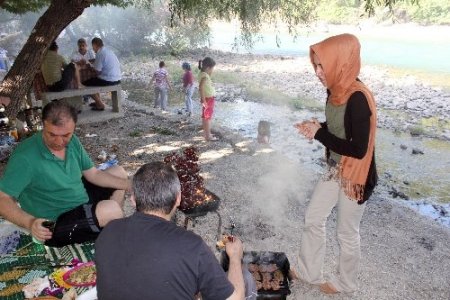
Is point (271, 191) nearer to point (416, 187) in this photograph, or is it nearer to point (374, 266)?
point (374, 266)

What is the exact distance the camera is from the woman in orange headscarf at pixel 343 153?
3.02 meters

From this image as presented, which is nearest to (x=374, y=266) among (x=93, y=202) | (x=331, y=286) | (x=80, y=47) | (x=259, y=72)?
(x=331, y=286)

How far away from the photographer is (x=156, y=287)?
5.98 ft

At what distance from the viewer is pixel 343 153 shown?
3.16m

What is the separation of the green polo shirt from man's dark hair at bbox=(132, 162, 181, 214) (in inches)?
63.5

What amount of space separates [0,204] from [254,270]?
7.31 feet

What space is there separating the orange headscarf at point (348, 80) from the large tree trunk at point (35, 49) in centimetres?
570

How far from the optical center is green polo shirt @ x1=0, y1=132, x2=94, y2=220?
3.22 m

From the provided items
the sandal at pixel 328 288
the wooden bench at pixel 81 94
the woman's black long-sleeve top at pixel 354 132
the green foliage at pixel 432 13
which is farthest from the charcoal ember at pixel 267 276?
the green foliage at pixel 432 13

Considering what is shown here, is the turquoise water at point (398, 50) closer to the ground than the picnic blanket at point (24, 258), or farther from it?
farther from it

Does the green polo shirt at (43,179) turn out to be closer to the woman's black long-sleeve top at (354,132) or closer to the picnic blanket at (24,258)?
the picnic blanket at (24,258)

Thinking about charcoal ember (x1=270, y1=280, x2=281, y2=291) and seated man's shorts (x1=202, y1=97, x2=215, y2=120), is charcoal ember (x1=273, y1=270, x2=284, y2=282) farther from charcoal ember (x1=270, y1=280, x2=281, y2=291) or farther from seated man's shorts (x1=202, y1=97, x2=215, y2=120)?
seated man's shorts (x1=202, y1=97, x2=215, y2=120)

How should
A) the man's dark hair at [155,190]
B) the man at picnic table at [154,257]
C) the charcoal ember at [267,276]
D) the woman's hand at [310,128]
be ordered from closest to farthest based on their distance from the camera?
the man at picnic table at [154,257] < the man's dark hair at [155,190] < the woman's hand at [310,128] < the charcoal ember at [267,276]

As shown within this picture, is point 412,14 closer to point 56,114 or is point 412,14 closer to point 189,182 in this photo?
point 189,182
